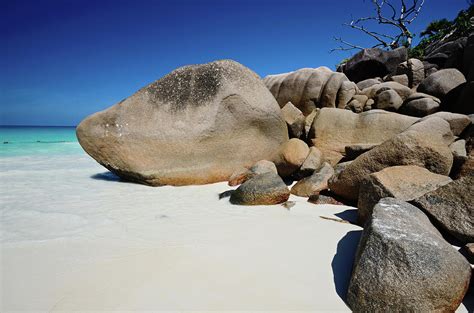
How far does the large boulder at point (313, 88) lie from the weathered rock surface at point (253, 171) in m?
3.90

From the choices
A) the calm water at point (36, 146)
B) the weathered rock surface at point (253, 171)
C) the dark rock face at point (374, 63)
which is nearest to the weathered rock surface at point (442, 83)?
the weathered rock surface at point (253, 171)

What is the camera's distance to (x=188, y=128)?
5855 millimetres

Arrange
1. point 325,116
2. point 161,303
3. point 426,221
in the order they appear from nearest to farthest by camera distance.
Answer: point 161,303 < point 426,221 < point 325,116

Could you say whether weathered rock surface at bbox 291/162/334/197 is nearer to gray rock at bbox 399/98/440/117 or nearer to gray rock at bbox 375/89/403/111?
gray rock at bbox 399/98/440/117

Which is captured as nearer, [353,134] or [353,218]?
[353,218]

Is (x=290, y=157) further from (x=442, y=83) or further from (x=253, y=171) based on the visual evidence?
(x=442, y=83)

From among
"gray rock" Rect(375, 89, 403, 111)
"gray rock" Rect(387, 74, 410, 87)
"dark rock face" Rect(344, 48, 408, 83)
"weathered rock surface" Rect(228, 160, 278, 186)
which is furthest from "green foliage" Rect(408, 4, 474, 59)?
"weathered rock surface" Rect(228, 160, 278, 186)

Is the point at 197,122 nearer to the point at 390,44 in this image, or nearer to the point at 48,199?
the point at 48,199

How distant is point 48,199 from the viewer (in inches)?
196

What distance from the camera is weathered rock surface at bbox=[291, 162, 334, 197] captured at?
4680mm

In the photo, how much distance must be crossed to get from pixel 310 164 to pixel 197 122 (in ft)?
7.31

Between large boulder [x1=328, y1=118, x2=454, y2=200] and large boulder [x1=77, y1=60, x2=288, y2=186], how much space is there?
7.57ft

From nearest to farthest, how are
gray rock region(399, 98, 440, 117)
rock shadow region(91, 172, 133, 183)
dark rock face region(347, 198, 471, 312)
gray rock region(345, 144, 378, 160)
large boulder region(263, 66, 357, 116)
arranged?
1. dark rock face region(347, 198, 471, 312)
2. gray rock region(345, 144, 378, 160)
3. rock shadow region(91, 172, 133, 183)
4. gray rock region(399, 98, 440, 117)
5. large boulder region(263, 66, 357, 116)

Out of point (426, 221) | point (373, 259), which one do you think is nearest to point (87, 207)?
point (373, 259)
